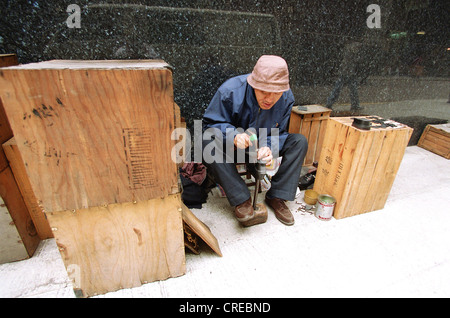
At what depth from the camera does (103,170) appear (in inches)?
41.1

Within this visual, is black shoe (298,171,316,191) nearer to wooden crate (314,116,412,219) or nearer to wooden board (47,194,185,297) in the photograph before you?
wooden crate (314,116,412,219)

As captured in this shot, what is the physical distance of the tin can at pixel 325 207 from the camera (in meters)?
1.90

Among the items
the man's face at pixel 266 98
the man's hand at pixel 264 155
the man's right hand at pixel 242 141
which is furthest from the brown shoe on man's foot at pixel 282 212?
the man's face at pixel 266 98

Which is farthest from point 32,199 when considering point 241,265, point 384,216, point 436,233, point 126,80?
point 436,233

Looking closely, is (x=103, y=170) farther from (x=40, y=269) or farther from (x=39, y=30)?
(x=39, y=30)

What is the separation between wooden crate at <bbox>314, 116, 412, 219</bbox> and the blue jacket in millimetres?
420

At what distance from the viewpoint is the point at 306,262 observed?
5.10 ft

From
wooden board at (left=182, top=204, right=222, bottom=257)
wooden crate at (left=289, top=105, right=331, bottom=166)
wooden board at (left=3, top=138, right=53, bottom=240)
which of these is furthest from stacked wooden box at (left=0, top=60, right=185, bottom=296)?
wooden crate at (left=289, top=105, right=331, bottom=166)

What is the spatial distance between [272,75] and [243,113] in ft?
1.35

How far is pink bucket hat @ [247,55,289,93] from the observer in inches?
60.6

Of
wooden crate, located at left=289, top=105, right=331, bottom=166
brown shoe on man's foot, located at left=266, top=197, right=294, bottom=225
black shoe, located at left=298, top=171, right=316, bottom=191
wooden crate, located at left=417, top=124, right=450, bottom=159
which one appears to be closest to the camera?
brown shoe on man's foot, located at left=266, top=197, right=294, bottom=225

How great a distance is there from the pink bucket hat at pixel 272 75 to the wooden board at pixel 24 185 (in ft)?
4.96

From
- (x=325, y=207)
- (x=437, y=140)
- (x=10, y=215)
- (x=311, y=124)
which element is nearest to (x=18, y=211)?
(x=10, y=215)

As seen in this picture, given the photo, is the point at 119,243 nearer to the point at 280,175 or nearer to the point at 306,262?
the point at 306,262
